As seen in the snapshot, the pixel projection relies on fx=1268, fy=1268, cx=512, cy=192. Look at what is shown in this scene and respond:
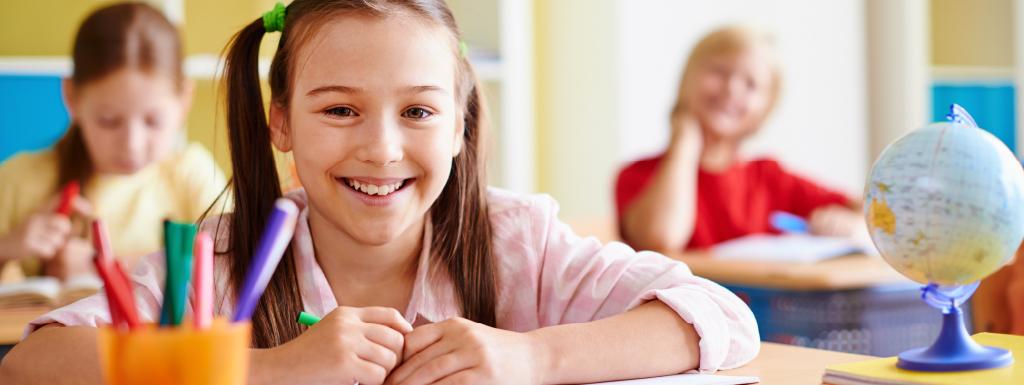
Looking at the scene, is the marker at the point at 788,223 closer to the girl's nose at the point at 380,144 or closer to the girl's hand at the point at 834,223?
the girl's hand at the point at 834,223

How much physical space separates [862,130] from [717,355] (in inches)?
146

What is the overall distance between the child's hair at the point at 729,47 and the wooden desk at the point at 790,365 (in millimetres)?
2061

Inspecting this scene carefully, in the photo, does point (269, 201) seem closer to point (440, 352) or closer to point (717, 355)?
point (440, 352)

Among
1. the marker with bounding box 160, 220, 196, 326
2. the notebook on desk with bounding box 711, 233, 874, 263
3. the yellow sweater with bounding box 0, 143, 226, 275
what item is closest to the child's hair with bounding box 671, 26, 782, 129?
the notebook on desk with bounding box 711, 233, 874, 263

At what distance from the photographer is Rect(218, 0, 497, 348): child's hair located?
1.37 m

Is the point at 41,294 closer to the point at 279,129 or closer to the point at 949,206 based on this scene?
the point at 279,129

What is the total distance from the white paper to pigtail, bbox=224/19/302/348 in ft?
1.36

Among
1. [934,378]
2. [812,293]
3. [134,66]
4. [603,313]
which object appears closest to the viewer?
[934,378]

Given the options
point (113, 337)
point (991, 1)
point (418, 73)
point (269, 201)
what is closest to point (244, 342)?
point (113, 337)

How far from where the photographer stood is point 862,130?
471cm

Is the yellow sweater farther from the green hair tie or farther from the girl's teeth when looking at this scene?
the girl's teeth

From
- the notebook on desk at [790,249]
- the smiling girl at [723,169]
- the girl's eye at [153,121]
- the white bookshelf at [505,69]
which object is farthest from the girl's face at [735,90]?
the girl's eye at [153,121]

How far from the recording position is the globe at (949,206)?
1.01 m

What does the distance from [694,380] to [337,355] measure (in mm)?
314
